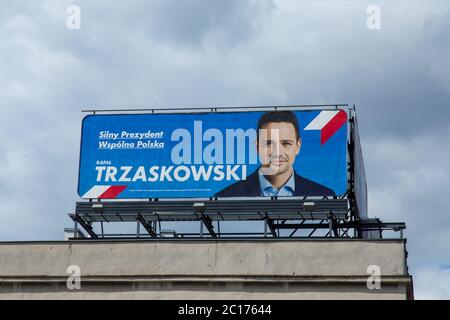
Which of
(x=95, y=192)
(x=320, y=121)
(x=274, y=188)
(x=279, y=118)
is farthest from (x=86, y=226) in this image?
(x=320, y=121)

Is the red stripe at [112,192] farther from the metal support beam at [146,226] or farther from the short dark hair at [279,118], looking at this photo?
the short dark hair at [279,118]

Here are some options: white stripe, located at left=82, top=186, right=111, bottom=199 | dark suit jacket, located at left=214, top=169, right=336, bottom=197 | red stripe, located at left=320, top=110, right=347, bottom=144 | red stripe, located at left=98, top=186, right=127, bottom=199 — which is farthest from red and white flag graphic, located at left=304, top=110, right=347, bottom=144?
white stripe, located at left=82, top=186, right=111, bottom=199

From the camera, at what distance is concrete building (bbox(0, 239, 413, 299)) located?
2864 centimetres

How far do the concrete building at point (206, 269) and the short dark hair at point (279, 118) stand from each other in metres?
4.10

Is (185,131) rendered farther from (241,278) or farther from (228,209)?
(241,278)

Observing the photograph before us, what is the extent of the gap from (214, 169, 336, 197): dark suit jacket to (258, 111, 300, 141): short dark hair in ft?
4.70

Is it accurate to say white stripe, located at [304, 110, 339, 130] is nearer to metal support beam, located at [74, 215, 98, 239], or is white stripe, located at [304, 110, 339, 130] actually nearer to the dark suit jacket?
the dark suit jacket

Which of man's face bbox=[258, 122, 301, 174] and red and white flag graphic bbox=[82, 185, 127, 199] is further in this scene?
red and white flag graphic bbox=[82, 185, 127, 199]

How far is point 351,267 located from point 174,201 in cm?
580

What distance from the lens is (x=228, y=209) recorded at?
31.5m

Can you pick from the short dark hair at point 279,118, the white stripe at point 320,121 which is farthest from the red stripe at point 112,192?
the white stripe at point 320,121
